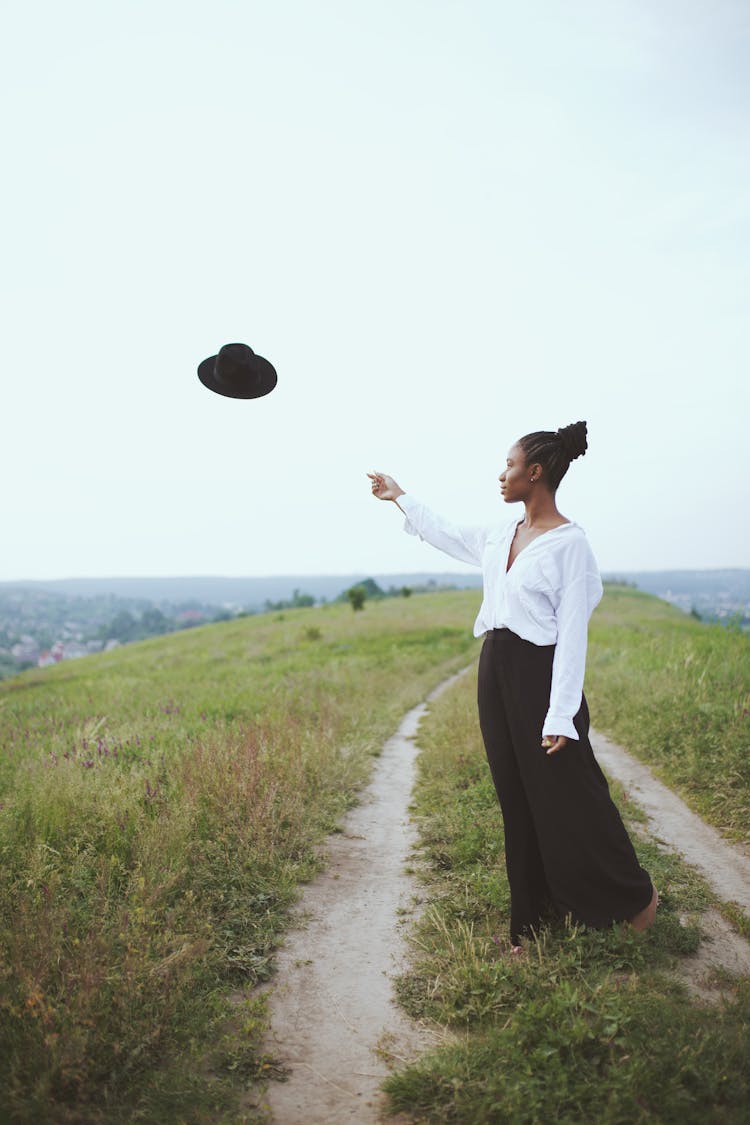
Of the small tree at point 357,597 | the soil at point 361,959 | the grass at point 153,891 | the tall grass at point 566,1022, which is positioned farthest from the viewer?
the small tree at point 357,597

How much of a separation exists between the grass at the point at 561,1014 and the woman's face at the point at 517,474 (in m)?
2.50

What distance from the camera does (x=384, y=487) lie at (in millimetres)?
4785

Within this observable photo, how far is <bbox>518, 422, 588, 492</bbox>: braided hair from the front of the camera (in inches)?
154

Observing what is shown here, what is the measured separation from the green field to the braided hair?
2.65 metres

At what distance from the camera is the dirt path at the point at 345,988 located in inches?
118

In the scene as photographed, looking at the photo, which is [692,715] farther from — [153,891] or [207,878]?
[153,891]

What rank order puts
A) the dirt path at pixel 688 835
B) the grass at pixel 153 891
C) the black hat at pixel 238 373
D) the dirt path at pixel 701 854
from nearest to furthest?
the grass at pixel 153 891
the dirt path at pixel 701 854
the black hat at pixel 238 373
the dirt path at pixel 688 835

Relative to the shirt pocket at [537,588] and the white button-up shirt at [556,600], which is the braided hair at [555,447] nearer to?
the white button-up shirt at [556,600]

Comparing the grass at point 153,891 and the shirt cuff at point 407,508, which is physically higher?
the shirt cuff at point 407,508

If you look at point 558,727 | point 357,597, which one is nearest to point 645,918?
point 558,727

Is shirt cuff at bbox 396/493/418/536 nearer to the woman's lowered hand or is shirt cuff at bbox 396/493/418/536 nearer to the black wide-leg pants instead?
the black wide-leg pants

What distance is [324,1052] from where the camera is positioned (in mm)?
3268

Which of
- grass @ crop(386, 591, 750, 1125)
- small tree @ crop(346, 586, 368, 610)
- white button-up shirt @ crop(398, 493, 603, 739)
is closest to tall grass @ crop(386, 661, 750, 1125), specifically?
grass @ crop(386, 591, 750, 1125)

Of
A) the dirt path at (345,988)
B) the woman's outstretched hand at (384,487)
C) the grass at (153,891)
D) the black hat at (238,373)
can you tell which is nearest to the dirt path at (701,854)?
the dirt path at (345,988)
